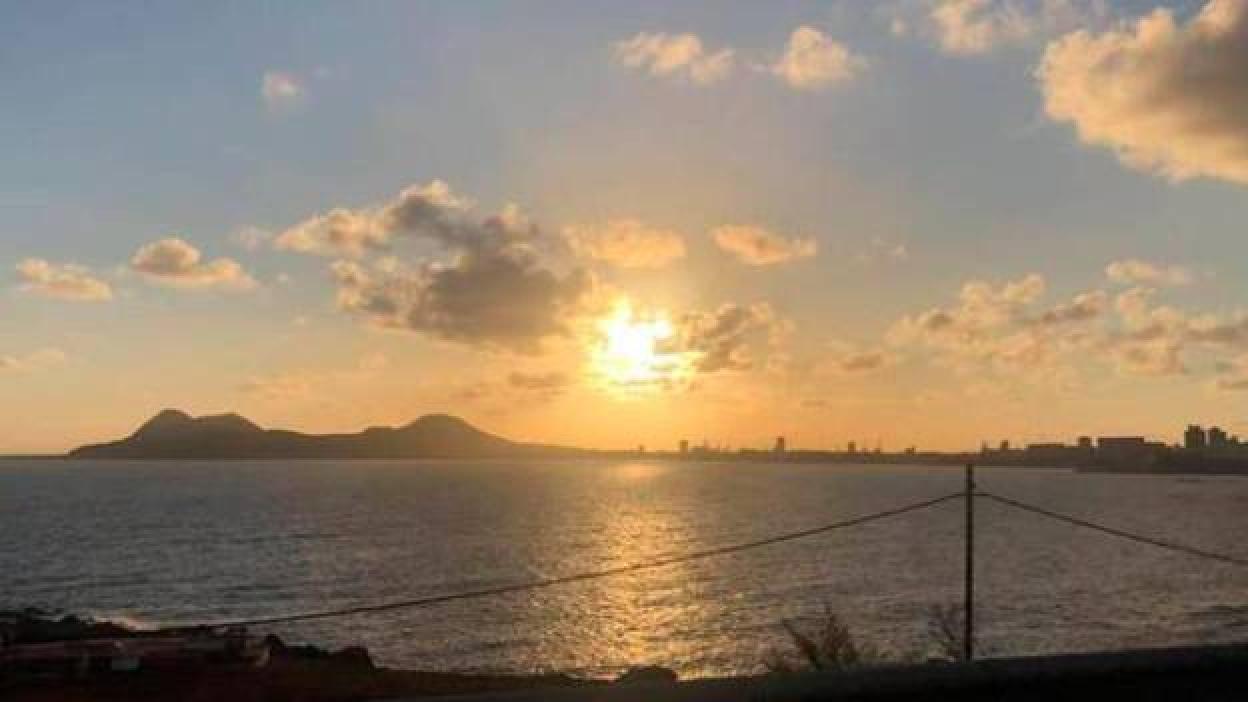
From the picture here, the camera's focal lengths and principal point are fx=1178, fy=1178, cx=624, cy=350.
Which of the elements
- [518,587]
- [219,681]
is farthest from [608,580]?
[518,587]

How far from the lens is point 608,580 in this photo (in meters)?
72.6

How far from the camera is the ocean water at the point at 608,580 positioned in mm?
48875

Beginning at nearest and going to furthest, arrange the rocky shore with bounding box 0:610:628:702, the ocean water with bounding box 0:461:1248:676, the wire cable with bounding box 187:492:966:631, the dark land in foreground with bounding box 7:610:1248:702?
the dark land in foreground with bounding box 7:610:1248:702 → the wire cable with bounding box 187:492:966:631 → the rocky shore with bounding box 0:610:628:702 → the ocean water with bounding box 0:461:1248:676

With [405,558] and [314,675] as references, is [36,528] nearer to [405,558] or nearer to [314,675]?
[405,558]

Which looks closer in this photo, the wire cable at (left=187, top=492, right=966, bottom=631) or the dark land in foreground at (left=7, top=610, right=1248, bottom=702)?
the dark land in foreground at (left=7, top=610, right=1248, bottom=702)

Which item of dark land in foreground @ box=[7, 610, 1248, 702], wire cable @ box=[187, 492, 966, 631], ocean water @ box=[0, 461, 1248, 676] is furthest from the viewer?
ocean water @ box=[0, 461, 1248, 676]

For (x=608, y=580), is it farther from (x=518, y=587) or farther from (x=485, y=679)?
(x=518, y=587)

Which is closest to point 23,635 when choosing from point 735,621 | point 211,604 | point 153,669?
point 153,669

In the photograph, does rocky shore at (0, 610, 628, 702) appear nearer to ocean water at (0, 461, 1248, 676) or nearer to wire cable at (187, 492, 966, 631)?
wire cable at (187, 492, 966, 631)

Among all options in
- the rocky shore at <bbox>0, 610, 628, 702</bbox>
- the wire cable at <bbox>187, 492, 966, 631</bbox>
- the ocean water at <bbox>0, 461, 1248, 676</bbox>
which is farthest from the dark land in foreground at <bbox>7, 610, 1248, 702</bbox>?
the ocean water at <bbox>0, 461, 1248, 676</bbox>

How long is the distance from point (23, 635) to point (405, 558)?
47.3m

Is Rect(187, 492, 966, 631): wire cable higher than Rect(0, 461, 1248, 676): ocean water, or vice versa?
Rect(187, 492, 966, 631): wire cable

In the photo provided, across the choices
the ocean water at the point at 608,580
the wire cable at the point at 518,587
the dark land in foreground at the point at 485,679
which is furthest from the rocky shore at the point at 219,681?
the ocean water at the point at 608,580

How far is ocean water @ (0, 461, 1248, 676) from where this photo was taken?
4888 centimetres
